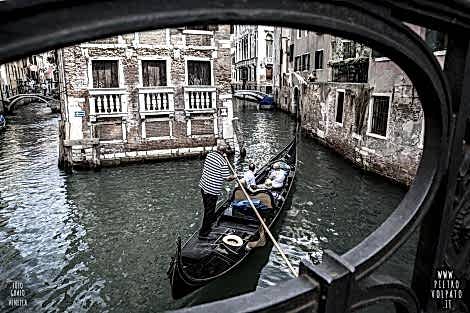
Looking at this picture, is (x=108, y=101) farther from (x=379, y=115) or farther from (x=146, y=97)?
(x=379, y=115)

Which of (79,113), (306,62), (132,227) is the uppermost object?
(306,62)

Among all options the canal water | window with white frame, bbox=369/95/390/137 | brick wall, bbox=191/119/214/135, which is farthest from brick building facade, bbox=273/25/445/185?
brick wall, bbox=191/119/214/135

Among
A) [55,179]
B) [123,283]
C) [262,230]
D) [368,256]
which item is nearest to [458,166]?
[368,256]

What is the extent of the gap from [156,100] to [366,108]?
13.5 feet

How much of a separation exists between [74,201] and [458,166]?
18.1 feet

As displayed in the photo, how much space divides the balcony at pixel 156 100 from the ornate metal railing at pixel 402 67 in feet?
22.4

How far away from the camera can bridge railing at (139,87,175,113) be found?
23.0 ft

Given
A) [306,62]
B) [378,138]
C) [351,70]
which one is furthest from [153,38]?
[306,62]

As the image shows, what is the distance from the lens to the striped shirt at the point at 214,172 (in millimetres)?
3422

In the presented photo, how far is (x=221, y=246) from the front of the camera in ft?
10.5

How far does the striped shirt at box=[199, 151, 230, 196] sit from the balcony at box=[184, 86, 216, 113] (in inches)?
161

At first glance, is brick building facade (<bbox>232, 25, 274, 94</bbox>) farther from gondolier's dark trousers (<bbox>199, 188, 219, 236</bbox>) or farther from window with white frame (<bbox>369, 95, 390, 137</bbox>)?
gondolier's dark trousers (<bbox>199, 188, 219, 236</bbox>)

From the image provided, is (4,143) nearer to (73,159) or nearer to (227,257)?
(73,159)

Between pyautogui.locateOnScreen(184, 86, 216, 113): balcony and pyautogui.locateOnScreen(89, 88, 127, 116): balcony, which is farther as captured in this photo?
pyautogui.locateOnScreen(184, 86, 216, 113): balcony
